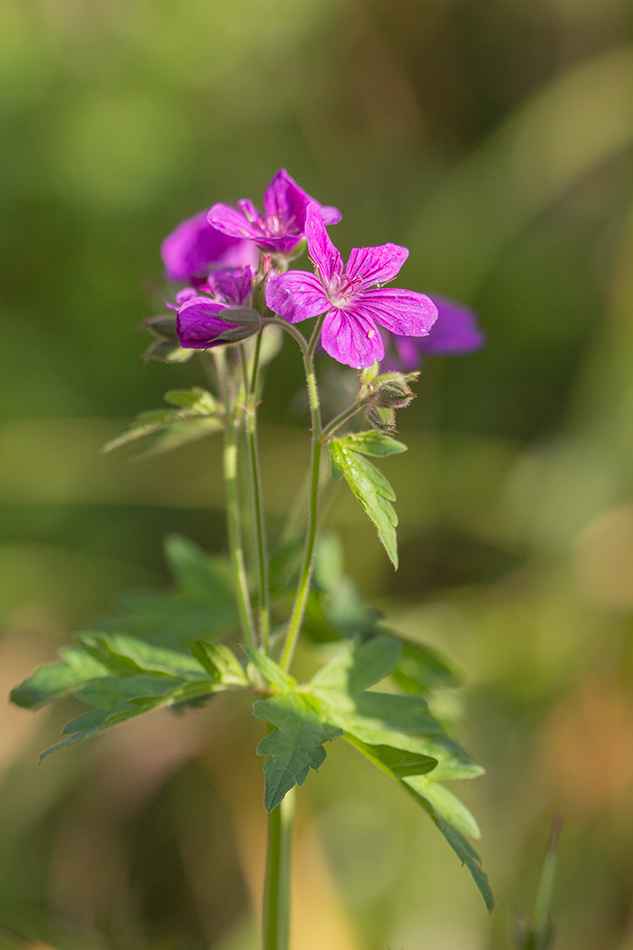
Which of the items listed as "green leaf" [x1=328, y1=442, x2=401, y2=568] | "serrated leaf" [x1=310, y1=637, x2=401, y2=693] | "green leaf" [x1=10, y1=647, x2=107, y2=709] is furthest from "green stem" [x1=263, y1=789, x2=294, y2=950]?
"green leaf" [x1=328, y1=442, x2=401, y2=568]

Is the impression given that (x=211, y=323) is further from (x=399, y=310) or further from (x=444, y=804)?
(x=444, y=804)

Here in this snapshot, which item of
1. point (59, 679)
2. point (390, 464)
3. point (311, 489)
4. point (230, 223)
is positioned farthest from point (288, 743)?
point (390, 464)

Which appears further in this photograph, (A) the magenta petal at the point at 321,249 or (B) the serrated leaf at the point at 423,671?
(B) the serrated leaf at the point at 423,671

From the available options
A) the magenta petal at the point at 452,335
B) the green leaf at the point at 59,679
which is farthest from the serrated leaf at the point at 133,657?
the magenta petal at the point at 452,335

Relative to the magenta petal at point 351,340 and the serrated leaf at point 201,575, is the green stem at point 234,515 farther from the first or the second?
the serrated leaf at point 201,575

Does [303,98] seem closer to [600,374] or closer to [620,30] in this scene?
[620,30]

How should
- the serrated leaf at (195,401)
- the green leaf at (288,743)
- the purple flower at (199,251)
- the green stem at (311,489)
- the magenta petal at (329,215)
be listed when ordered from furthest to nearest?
the purple flower at (199,251) → the magenta petal at (329,215) → the serrated leaf at (195,401) → the green stem at (311,489) → the green leaf at (288,743)

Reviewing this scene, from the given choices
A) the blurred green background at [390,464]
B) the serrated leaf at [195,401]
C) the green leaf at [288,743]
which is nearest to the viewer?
the green leaf at [288,743]
